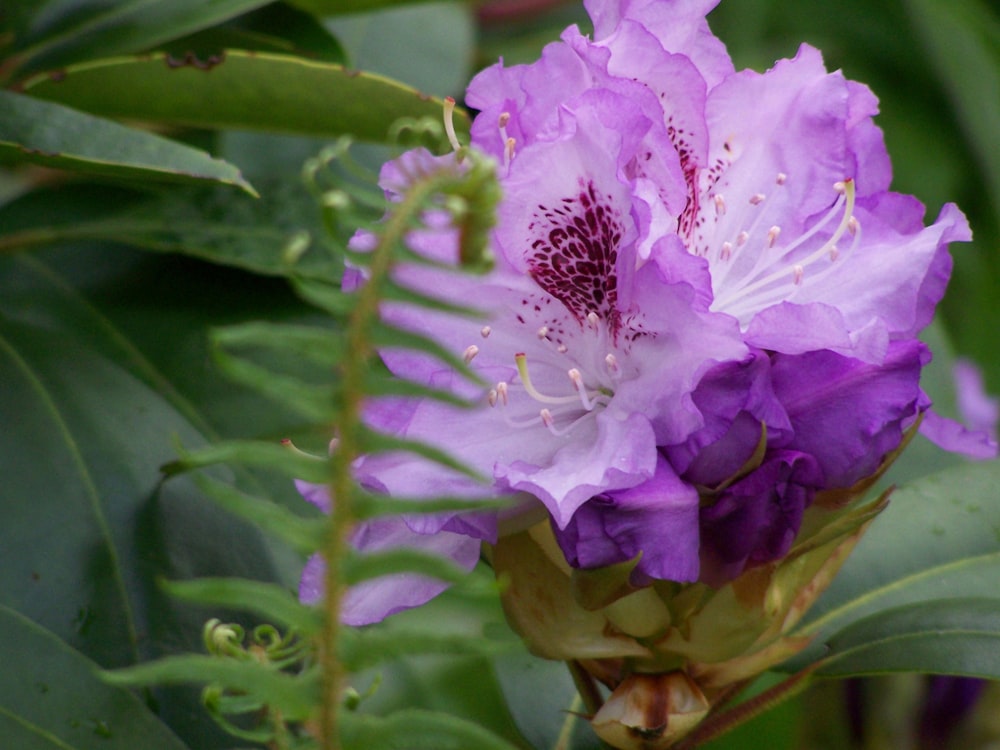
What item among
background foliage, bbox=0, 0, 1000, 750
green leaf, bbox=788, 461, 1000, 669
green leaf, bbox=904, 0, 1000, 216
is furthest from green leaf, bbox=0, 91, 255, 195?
green leaf, bbox=904, 0, 1000, 216

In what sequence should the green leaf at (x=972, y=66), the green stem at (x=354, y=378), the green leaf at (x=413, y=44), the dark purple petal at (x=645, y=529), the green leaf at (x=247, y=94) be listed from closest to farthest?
1. the green stem at (x=354, y=378)
2. the dark purple petal at (x=645, y=529)
3. the green leaf at (x=247, y=94)
4. the green leaf at (x=413, y=44)
5. the green leaf at (x=972, y=66)

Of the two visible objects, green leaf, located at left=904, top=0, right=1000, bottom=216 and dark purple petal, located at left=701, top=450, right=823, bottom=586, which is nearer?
Answer: dark purple petal, located at left=701, top=450, right=823, bottom=586

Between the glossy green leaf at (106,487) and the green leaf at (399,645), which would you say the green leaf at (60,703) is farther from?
the green leaf at (399,645)

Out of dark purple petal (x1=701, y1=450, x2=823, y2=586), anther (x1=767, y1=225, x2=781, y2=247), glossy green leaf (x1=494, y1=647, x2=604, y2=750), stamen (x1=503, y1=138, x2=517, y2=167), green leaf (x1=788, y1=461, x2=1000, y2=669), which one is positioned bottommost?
glossy green leaf (x1=494, y1=647, x2=604, y2=750)

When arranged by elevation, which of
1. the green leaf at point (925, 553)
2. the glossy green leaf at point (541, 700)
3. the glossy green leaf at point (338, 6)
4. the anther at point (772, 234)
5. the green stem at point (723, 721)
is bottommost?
the glossy green leaf at point (541, 700)

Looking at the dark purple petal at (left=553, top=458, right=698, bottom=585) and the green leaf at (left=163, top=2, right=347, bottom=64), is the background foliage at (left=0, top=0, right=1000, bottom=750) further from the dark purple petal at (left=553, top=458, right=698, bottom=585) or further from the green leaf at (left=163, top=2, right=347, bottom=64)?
the dark purple petal at (left=553, top=458, right=698, bottom=585)

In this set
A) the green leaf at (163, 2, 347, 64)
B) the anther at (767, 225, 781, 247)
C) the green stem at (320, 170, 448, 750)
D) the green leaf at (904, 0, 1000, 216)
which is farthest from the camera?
the green leaf at (904, 0, 1000, 216)

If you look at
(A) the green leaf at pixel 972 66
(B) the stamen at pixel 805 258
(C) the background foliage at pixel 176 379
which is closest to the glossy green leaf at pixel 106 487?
(C) the background foliage at pixel 176 379
